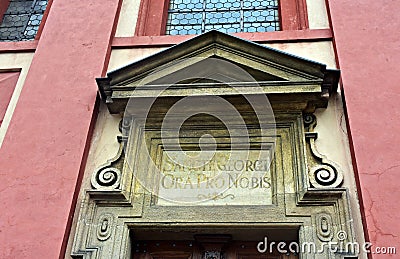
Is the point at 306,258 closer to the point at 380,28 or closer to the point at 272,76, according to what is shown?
the point at 272,76

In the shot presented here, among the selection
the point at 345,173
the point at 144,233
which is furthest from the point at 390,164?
the point at 144,233

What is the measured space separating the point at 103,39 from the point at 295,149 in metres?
2.48

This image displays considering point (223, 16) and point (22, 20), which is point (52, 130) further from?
point (223, 16)

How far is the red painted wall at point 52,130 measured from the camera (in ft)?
14.2

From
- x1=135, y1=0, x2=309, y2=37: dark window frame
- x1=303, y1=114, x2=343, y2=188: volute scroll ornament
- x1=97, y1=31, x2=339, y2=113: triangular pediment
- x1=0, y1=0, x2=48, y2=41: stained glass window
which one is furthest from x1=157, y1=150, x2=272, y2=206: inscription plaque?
x1=0, y1=0, x2=48, y2=41: stained glass window

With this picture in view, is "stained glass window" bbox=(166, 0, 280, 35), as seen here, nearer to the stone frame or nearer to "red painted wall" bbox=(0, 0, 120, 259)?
"red painted wall" bbox=(0, 0, 120, 259)

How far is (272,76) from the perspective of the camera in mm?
4977

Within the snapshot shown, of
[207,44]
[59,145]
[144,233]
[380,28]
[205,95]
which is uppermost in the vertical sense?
[380,28]

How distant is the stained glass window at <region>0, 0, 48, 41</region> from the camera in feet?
22.1

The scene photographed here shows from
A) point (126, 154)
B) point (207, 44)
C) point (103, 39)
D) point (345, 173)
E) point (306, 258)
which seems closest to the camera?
point (306, 258)

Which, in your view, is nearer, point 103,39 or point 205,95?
point 205,95

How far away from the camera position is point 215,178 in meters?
4.80

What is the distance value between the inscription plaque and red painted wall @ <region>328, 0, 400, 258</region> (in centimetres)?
87

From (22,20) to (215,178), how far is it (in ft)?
12.6
